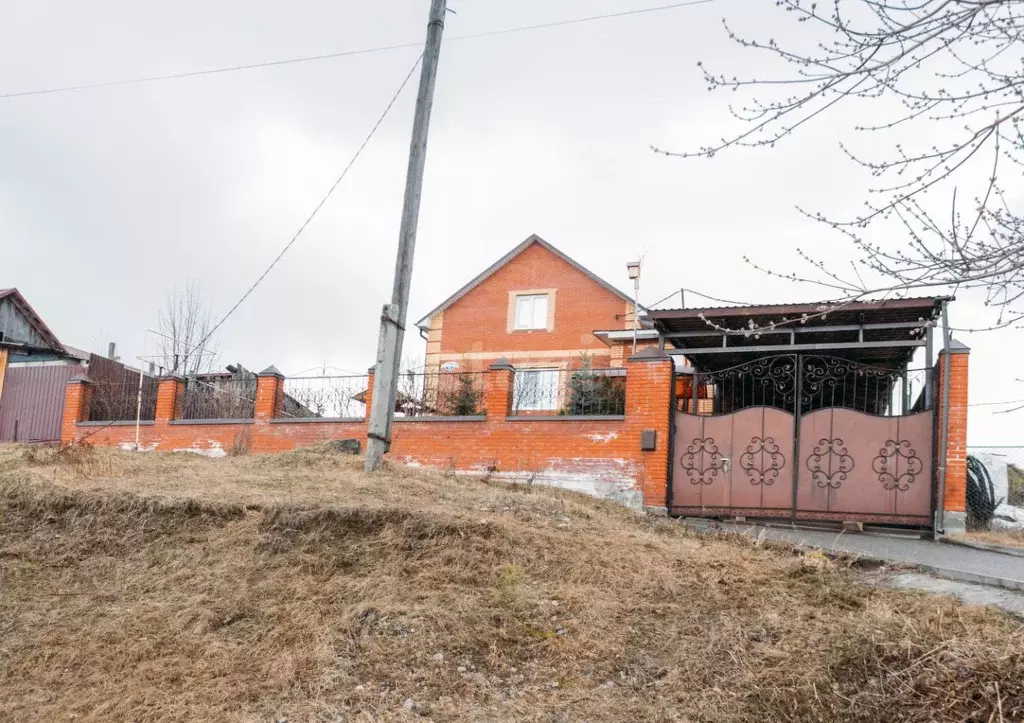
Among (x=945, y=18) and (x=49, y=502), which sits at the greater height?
(x=945, y=18)

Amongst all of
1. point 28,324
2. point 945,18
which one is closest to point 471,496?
point 945,18

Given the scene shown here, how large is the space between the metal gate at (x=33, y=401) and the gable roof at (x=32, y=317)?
22.2ft

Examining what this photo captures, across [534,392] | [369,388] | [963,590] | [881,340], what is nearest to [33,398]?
[369,388]

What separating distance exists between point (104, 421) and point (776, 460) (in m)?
11.9

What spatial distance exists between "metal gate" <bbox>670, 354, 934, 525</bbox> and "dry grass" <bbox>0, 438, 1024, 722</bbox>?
2.95 m

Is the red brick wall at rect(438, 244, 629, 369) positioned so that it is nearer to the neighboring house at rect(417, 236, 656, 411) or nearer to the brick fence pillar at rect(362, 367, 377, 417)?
the neighboring house at rect(417, 236, 656, 411)

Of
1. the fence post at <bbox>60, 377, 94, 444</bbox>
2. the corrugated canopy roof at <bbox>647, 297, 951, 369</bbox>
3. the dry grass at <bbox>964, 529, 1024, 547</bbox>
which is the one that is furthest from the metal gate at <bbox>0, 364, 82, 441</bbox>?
the dry grass at <bbox>964, 529, 1024, 547</bbox>

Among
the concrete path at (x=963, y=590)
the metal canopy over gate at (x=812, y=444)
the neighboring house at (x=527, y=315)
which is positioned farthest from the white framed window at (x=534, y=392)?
the neighboring house at (x=527, y=315)

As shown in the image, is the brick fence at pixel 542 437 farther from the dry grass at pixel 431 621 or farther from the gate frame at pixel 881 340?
the dry grass at pixel 431 621

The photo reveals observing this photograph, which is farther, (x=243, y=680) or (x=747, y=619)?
(x=747, y=619)

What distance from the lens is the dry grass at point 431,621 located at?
4441mm

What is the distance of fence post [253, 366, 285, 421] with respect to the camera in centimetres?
1391

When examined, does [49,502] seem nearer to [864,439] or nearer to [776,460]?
[776,460]

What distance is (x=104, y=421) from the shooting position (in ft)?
50.8
